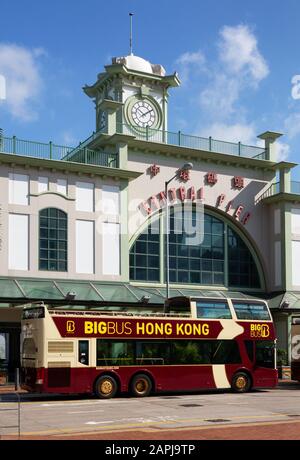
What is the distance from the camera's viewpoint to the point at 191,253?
4019 centimetres

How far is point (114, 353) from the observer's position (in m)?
25.4

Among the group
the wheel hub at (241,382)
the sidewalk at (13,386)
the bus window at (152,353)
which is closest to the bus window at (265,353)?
the wheel hub at (241,382)

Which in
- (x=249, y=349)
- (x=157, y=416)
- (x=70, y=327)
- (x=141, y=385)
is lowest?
(x=141, y=385)

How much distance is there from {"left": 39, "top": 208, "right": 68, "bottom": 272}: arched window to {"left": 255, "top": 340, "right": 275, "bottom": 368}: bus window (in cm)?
1121

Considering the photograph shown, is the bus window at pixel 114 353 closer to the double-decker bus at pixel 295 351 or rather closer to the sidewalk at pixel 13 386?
the sidewalk at pixel 13 386

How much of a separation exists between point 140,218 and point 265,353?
12329 millimetres

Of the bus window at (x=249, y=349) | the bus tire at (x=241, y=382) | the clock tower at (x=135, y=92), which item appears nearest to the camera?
the bus tire at (x=241, y=382)

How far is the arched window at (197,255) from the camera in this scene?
3862 centimetres

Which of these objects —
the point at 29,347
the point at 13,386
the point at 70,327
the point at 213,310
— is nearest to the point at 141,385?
the point at 70,327

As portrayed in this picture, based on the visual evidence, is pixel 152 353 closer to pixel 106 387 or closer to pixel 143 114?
pixel 106 387

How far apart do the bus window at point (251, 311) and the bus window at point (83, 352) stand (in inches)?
Answer: 272

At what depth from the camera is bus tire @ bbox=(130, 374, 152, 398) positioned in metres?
Answer: 25.5
